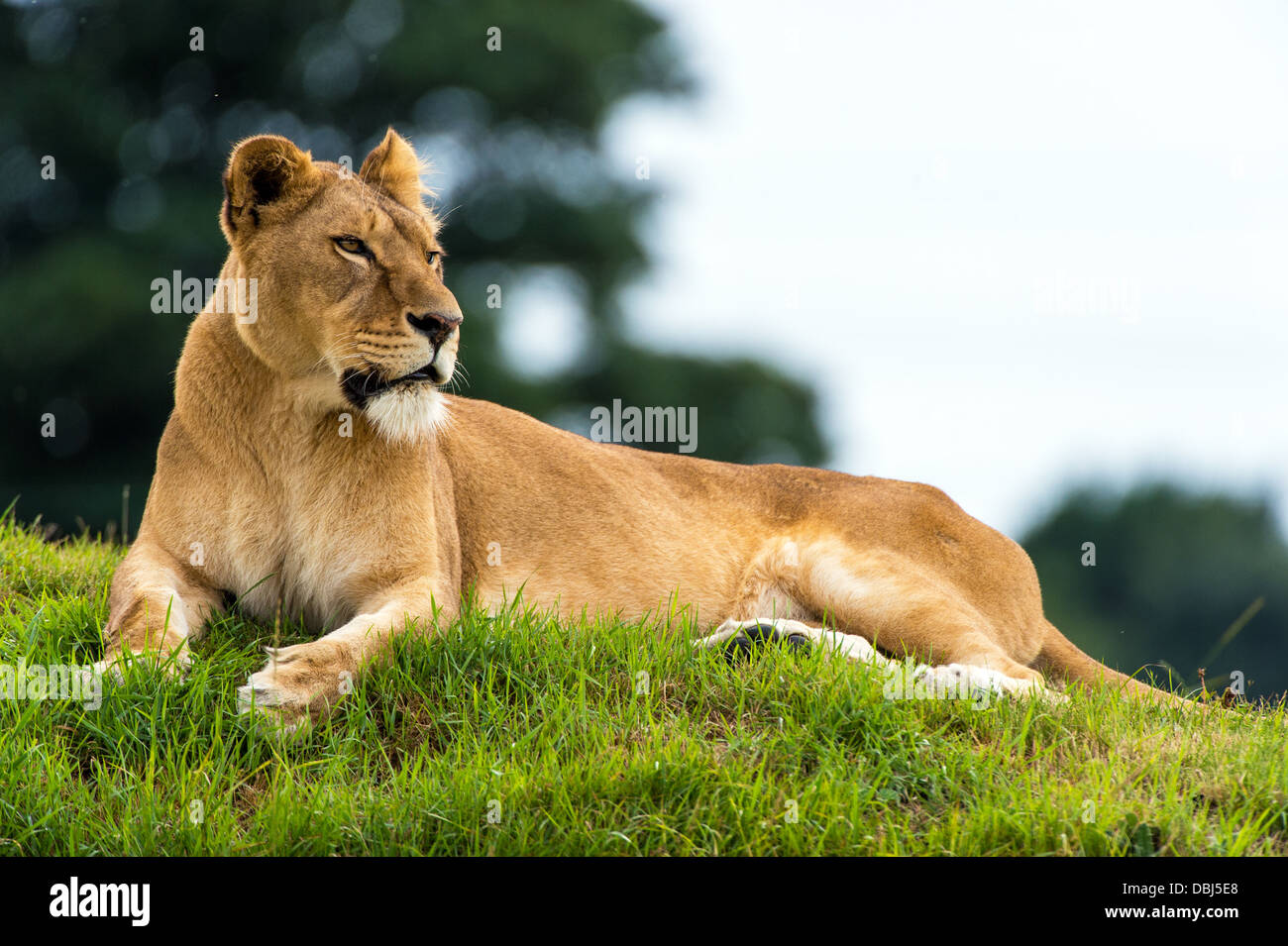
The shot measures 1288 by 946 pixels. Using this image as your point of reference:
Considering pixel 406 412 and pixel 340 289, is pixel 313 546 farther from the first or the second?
pixel 340 289

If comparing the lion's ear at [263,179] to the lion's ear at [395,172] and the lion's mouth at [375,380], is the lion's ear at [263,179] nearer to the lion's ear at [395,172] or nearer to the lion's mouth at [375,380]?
the lion's ear at [395,172]

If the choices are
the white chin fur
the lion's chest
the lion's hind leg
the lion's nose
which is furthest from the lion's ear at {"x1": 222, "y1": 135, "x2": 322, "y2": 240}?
the lion's hind leg

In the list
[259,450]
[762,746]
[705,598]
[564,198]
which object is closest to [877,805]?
[762,746]

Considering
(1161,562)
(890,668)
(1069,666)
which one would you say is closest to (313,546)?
(890,668)

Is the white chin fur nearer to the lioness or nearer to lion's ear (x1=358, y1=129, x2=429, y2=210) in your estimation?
the lioness

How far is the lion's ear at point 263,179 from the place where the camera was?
454 centimetres

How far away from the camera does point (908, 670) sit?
14.0 ft

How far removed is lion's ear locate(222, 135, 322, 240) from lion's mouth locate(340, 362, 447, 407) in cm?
70

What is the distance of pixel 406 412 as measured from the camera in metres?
4.53

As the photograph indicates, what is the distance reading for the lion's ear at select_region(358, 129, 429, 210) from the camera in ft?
16.5

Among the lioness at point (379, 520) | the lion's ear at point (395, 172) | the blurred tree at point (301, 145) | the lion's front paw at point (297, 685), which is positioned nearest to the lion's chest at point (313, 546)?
the lioness at point (379, 520)

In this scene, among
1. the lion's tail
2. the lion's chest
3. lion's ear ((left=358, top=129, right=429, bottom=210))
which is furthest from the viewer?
the lion's tail

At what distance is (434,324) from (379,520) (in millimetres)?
755
